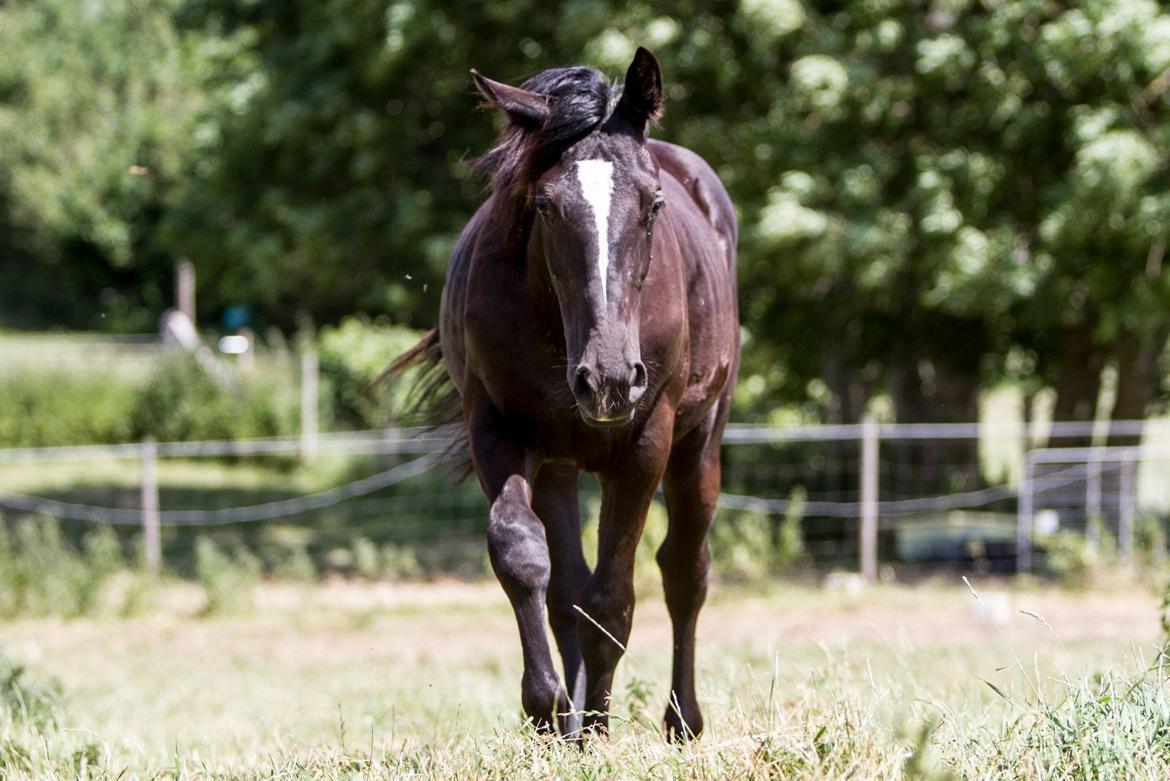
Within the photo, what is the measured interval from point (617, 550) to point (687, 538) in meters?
0.90

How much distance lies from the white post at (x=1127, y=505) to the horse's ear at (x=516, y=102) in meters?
11.0

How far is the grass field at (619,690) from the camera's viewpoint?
3416 millimetres

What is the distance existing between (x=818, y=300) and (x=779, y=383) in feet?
10.1

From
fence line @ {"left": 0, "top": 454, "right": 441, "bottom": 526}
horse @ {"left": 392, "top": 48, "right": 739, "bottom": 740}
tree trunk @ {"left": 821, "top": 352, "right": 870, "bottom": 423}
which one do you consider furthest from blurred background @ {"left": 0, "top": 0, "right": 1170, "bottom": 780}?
horse @ {"left": 392, "top": 48, "right": 739, "bottom": 740}

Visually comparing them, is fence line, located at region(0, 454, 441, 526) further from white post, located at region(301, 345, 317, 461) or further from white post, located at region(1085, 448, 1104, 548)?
white post, located at region(1085, 448, 1104, 548)

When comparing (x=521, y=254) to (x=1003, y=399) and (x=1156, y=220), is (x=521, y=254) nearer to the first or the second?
(x=1156, y=220)

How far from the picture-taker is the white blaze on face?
12.7ft

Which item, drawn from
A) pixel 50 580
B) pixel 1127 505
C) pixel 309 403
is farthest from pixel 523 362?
pixel 309 403

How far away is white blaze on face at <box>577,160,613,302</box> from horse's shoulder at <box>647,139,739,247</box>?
5.13ft

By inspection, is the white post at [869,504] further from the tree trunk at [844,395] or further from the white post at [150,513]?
the white post at [150,513]

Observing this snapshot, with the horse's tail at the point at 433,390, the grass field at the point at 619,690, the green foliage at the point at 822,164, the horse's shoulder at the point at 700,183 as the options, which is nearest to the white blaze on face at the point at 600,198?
the grass field at the point at 619,690

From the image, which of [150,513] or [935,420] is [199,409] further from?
[935,420]

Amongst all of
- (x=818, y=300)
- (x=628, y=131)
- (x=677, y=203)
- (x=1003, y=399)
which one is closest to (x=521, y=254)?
(x=628, y=131)

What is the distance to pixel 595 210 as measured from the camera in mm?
3926
